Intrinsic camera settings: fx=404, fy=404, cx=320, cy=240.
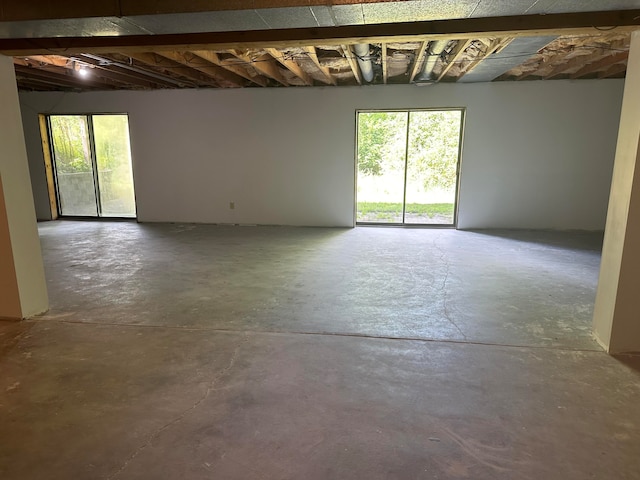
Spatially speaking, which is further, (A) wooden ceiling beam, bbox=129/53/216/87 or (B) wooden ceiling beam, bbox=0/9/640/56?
(A) wooden ceiling beam, bbox=129/53/216/87

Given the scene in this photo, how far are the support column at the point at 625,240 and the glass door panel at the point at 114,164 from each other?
7.44 meters

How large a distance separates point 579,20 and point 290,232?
15.9 ft

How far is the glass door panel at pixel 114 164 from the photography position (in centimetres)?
751

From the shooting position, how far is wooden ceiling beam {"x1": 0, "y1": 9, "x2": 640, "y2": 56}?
2465 mm

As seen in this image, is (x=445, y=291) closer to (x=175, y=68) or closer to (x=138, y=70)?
(x=175, y=68)

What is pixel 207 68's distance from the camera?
5477 mm

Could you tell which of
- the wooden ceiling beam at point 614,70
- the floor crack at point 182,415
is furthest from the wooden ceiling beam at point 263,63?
the wooden ceiling beam at point 614,70

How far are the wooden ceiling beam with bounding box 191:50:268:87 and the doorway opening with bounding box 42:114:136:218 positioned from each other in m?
2.81

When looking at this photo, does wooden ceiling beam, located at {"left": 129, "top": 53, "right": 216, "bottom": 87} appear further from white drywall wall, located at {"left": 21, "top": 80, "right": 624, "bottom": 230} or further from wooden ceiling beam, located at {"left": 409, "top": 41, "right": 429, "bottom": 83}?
wooden ceiling beam, located at {"left": 409, "top": 41, "right": 429, "bottom": 83}

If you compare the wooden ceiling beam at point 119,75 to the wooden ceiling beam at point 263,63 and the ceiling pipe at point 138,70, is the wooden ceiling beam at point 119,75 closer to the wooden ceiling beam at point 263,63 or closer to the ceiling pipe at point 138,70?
the ceiling pipe at point 138,70

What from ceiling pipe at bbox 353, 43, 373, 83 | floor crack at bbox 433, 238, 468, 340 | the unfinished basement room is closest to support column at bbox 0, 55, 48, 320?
the unfinished basement room

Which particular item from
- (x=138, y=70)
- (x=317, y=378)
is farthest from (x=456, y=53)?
(x=138, y=70)

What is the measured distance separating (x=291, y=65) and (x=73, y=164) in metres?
5.12

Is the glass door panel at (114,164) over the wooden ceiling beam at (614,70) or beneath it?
beneath
